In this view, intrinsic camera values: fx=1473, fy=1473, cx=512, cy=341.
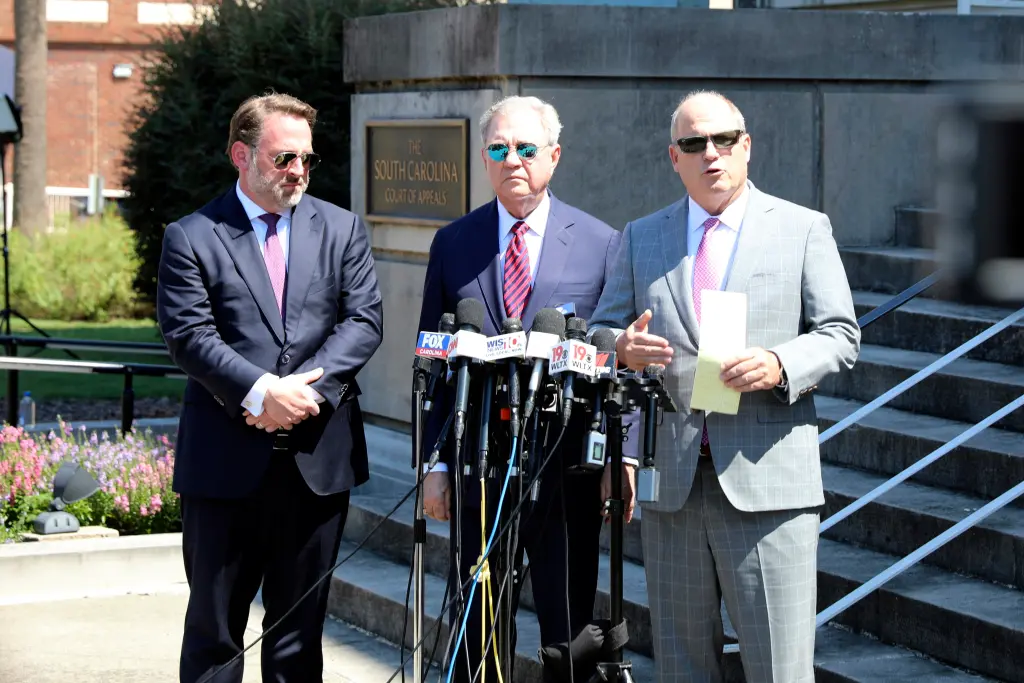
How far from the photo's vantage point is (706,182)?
384 centimetres

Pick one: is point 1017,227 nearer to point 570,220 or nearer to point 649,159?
point 570,220

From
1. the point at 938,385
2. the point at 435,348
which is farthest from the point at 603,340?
the point at 938,385

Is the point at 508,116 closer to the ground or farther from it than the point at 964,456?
farther from it

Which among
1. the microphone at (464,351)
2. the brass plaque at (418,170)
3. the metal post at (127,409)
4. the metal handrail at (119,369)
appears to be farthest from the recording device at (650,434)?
the metal post at (127,409)

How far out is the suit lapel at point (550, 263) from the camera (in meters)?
4.31

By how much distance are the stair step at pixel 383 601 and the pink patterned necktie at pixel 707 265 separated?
2.44m

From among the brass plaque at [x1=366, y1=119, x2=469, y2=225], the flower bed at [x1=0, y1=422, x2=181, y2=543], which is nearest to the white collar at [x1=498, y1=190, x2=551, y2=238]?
the brass plaque at [x1=366, y1=119, x2=469, y2=225]

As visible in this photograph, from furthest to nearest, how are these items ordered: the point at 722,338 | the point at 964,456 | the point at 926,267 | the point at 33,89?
the point at 33,89 < the point at 964,456 < the point at 722,338 < the point at 926,267

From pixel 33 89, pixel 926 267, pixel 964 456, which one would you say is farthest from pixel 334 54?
pixel 33 89

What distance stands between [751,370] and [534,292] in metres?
0.92

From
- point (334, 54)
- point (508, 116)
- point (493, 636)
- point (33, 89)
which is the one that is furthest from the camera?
point (33, 89)

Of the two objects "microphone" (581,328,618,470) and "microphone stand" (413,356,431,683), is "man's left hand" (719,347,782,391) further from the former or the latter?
"microphone stand" (413,356,431,683)

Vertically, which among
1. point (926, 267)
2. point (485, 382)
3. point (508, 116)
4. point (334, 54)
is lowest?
point (485, 382)

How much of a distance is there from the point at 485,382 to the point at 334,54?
806 cm
